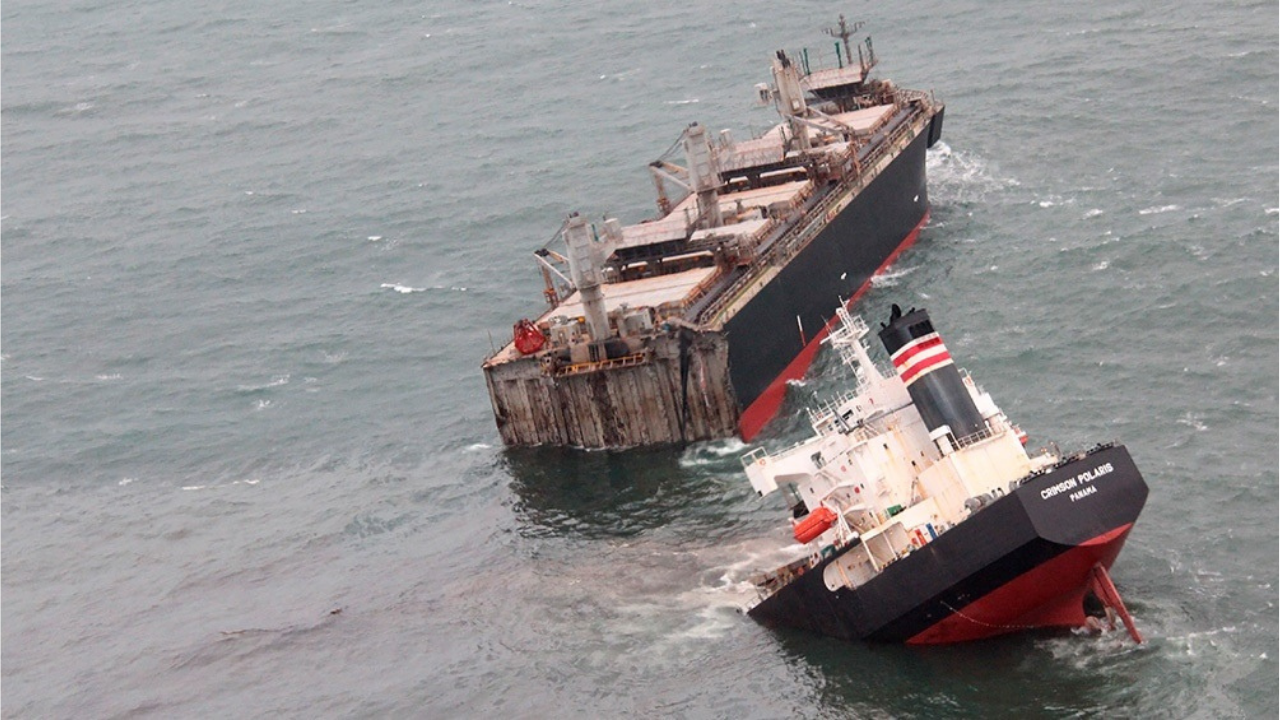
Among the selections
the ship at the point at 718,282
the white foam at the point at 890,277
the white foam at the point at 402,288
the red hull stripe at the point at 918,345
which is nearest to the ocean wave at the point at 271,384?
the white foam at the point at 402,288

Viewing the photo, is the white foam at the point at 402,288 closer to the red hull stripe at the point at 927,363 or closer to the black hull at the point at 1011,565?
the red hull stripe at the point at 927,363

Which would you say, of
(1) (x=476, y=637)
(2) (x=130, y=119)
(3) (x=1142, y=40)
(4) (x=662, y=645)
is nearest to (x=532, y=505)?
(1) (x=476, y=637)

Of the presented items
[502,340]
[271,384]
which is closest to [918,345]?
[502,340]

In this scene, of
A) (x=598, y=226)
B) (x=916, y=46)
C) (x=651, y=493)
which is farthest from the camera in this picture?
(x=916, y=46)

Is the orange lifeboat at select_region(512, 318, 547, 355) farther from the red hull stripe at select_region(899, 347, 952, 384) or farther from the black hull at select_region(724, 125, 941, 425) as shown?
the red hull stripe at select_region(899, 347, 952, 384)

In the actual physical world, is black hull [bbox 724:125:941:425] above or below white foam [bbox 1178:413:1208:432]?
above

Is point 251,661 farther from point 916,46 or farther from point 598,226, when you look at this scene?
point 916,46

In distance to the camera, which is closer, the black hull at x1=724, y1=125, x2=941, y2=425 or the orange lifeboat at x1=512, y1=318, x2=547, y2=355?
the orange lifeboat at x1=512, y1=318, x2=547, y2=355

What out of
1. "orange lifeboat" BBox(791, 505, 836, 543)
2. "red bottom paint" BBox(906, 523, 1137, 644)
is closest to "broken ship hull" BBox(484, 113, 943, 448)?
"orange lifeboat" BBox(791, 505, 836, 543)
